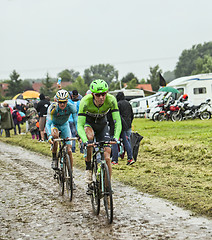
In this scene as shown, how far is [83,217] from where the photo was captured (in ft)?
21.0

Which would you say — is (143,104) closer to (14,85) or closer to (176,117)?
(176,117)

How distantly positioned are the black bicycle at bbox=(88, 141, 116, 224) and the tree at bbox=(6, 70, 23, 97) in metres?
99.7

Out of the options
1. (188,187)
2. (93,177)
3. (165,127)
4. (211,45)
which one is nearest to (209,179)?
(188,187)

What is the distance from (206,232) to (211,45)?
146160 millimetres

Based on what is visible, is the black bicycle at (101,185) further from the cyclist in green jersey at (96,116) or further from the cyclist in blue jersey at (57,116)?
the cyclist in blue jersey at (57,116)

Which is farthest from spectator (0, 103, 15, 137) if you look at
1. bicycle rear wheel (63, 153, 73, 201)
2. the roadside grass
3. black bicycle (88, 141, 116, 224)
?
black bicycle (88, 141, 116, 224)

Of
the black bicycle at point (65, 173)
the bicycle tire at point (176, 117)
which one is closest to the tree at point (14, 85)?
the bicycle tire at point (176, 117)

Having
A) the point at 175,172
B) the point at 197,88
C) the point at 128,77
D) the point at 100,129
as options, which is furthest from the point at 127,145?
the point at 128,77

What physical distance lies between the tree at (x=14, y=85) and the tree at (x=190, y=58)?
187ft

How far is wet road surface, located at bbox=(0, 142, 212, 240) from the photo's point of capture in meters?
5.51

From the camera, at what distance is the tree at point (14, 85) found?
340 feet

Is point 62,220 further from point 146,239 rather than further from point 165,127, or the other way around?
point 165,127

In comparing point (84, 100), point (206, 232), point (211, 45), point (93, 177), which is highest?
point (211, 45)

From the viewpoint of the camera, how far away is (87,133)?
6.99 meters
